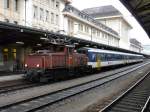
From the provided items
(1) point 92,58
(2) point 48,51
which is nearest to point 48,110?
(2) point 48,51

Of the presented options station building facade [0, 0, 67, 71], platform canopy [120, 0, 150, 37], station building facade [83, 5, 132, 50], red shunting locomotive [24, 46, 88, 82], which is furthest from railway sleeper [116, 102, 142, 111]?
station building facade [83, 5, 132, 50]

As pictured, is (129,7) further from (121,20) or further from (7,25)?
(121,20)

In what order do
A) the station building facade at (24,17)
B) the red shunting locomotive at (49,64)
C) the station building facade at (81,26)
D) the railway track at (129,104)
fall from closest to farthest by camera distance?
the railway track at (129,104) < the red shunting locomotive at (49,64) < the station building facade at (24,17) < the station building facade at (81,26)

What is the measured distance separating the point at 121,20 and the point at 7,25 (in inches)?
3822

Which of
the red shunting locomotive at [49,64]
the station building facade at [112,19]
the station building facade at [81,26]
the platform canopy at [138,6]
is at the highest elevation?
the station building facade at [112,19]

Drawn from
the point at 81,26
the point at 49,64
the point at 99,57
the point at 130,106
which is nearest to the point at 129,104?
the point at 130,106

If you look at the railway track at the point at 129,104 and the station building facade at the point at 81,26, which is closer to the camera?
the railway track at the point at 129,104

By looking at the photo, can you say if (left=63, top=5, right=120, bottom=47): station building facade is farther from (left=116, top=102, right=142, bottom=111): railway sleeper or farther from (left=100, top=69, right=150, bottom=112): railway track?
(left=116, top=102, right=142, bottom=111): railway sleeper

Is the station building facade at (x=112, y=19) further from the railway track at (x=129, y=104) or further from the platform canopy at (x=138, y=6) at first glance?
the railway track at (x=129, y=104)

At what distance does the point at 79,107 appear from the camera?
13.8 m

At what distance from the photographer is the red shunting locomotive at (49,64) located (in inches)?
902

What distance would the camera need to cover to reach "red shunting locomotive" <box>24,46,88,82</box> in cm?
2292

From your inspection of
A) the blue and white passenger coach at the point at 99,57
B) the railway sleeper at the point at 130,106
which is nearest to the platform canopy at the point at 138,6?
the railway sleeper at the point at 130,106

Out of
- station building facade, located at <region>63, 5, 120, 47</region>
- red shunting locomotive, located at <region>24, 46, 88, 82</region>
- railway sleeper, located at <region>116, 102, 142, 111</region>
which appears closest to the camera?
railway sleeper, located at <region>116, 102, 142, 111</region>
